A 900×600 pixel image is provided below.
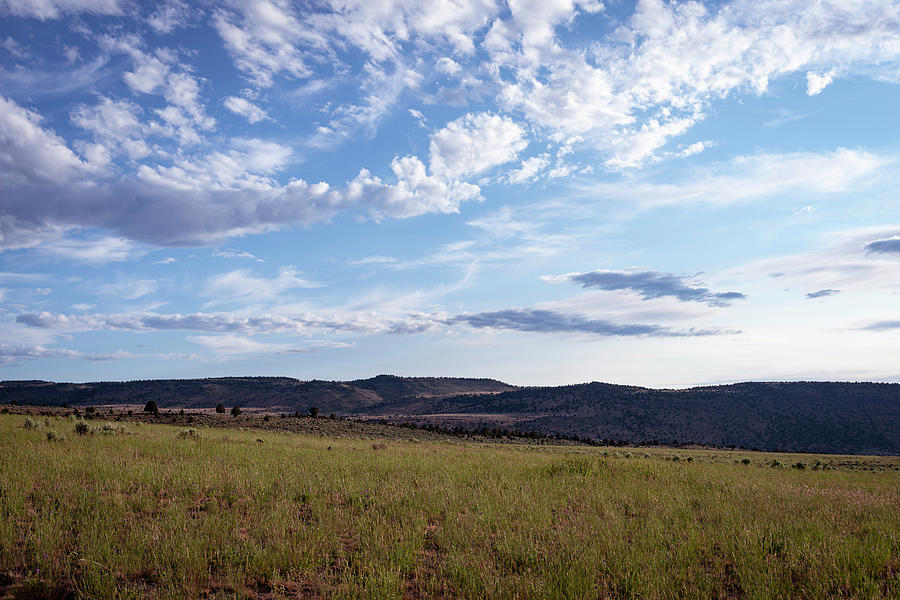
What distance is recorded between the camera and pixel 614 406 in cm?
11650

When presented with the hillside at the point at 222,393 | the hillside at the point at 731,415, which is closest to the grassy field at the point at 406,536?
the hillside at the point at 731,415

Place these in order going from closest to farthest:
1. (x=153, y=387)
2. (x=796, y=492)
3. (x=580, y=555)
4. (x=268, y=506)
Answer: (x=580, y=555) → (x=268, y=506) → (x=796, y=492) → (x=153, y=387)

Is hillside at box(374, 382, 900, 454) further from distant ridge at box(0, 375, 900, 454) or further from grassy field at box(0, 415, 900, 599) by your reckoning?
grassy field at box(0, 415, 900, 599)

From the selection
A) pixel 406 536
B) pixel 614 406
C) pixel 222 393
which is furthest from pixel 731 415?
pixel 222 393

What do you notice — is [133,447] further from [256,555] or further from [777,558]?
[777,558]

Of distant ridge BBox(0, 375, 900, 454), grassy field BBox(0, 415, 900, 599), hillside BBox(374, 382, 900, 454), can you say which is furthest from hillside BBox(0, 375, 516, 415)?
grassy field BBox(0, 415, 900, 599)

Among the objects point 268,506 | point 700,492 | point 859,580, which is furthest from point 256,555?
point 700,492

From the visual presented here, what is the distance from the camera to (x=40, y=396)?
151 meters

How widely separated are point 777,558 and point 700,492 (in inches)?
209

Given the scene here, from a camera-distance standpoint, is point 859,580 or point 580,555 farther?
point 580,555

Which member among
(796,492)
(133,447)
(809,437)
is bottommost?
(809,437)

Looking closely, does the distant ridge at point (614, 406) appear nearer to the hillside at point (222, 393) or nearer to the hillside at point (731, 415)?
the hillside at point (731, 415)

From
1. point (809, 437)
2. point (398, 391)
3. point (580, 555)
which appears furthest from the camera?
point (398, 391)

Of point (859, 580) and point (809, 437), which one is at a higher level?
point (859, 580)
